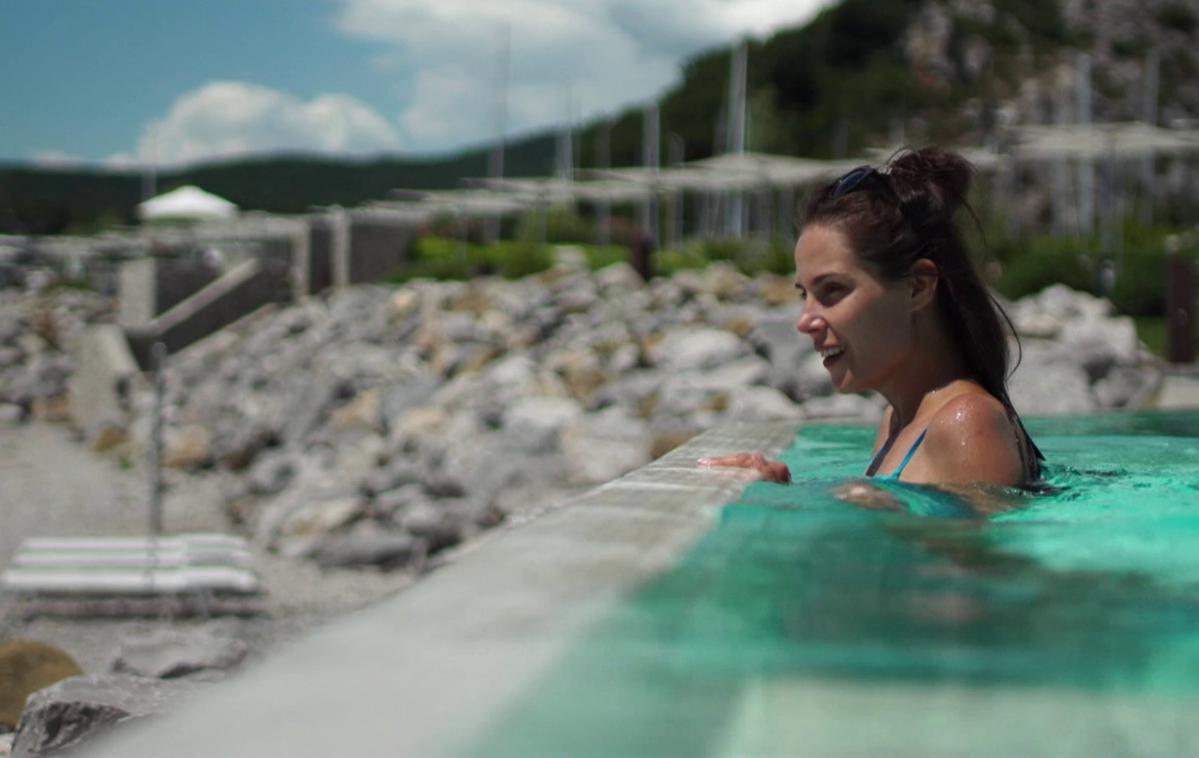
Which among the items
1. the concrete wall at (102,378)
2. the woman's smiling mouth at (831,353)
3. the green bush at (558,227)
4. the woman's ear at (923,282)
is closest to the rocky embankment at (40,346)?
the concrete wall at (102,378)

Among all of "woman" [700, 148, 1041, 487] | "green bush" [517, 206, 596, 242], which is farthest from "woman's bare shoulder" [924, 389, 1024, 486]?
"green bush" [517, 206, 596, 242]

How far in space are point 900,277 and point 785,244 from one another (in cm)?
1816

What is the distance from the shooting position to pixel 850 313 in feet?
10.7

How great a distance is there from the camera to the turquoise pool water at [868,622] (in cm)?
126

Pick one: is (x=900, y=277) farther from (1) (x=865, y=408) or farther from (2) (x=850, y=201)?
(1) (x=865, y=408)

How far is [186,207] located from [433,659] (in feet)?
103

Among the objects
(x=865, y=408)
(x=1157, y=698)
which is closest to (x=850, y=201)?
(x=1157, y=698)

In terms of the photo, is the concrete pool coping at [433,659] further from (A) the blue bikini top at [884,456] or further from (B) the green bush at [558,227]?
(B) the green bush at [558,227]

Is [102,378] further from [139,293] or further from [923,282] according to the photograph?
[923,282]

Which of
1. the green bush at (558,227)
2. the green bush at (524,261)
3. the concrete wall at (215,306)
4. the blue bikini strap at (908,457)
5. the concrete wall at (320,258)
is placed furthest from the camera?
the green bush at (558,227)

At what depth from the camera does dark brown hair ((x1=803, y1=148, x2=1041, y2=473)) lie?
328 centimetres

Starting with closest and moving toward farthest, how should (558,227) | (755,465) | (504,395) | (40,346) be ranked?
(755,465), (504,395), (40,346), (558,227)

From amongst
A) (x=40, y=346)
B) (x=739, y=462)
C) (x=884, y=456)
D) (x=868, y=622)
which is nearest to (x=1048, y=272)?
(x=884, y=456)

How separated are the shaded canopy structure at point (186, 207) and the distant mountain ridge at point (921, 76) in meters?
21.2
